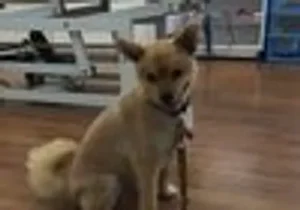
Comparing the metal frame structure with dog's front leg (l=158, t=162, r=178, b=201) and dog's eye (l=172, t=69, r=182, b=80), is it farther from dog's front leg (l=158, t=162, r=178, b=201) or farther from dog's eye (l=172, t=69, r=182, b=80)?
dog's eye (l=172, t=69, r=182, b=80)

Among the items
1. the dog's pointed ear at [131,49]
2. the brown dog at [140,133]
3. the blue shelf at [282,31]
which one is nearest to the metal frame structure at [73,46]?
the brown dog at [140,133]

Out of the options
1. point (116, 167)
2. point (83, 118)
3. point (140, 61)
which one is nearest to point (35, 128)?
point (83, 118)

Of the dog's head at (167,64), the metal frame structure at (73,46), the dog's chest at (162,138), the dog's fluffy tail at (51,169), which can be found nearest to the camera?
the dog's head at (167,64)

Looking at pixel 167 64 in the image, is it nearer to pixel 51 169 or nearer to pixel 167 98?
pixel 167 98

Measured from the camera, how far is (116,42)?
5.59 ft

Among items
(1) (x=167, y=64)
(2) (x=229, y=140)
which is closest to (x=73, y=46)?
(2) (x=229, y=140)

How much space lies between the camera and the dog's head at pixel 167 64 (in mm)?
1666

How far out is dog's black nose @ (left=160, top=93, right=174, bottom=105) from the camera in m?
1.68

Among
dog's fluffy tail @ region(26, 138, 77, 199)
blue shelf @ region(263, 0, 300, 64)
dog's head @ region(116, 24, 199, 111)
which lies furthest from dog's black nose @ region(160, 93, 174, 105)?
blue shelf @ region(263, 0, 300, 64)

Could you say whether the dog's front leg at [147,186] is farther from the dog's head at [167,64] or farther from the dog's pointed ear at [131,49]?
the dog's pointed ear at [131,49]

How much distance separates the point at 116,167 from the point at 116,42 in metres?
0.40

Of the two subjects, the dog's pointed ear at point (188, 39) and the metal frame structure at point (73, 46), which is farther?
the metal frame structure at point (73, 46)

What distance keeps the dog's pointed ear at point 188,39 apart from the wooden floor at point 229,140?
2.18ft

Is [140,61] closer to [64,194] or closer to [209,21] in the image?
[64,194]
